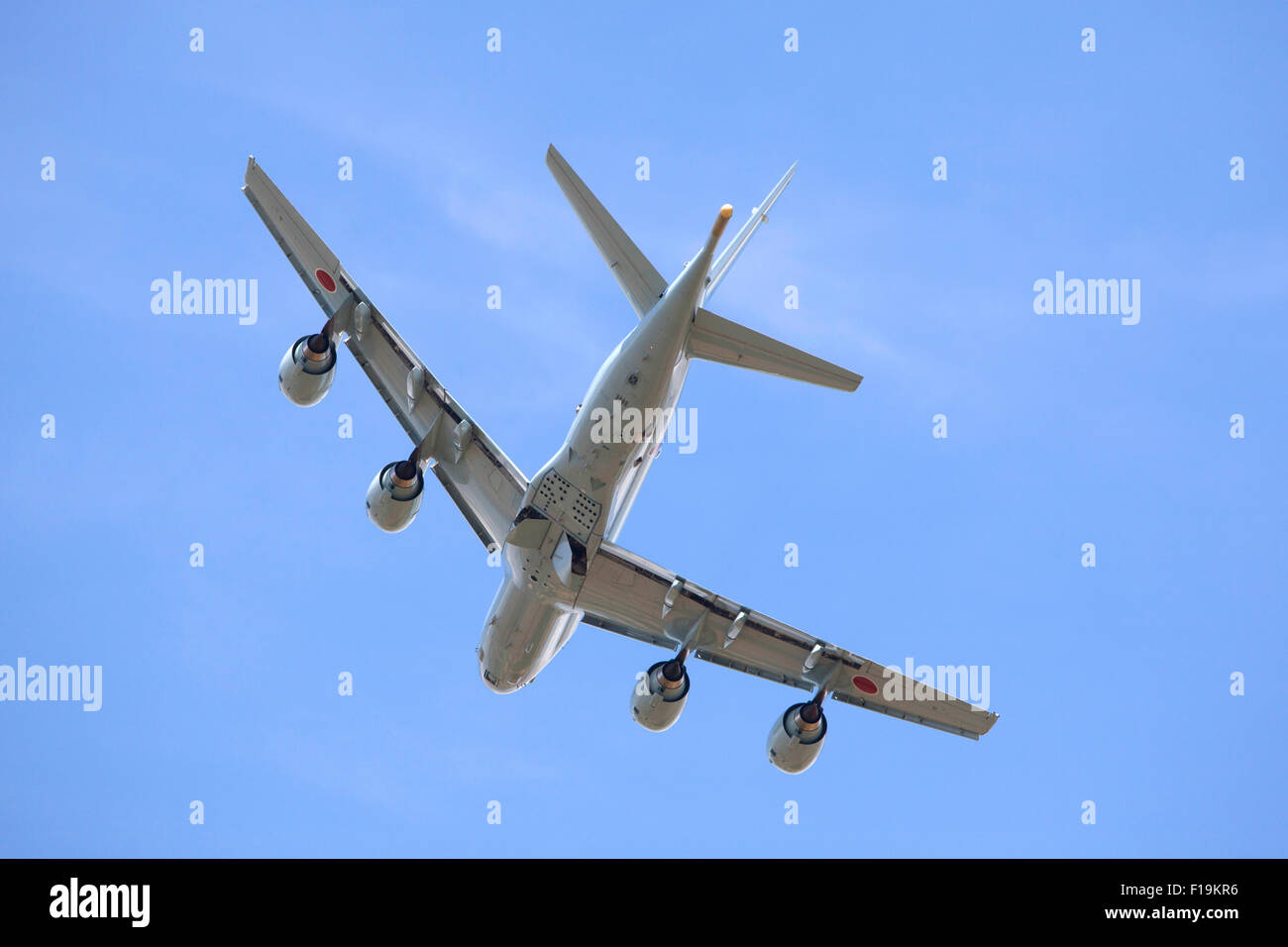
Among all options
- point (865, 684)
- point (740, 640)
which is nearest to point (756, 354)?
point (740, 640)

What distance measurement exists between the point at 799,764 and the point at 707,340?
475 inches

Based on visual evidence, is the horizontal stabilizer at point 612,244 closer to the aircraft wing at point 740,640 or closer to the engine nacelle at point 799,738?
the aircraft wing at point 740,640

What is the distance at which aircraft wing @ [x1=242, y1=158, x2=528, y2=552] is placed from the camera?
3294cm

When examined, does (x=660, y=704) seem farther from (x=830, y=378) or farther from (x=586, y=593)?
(x=830, y=378)

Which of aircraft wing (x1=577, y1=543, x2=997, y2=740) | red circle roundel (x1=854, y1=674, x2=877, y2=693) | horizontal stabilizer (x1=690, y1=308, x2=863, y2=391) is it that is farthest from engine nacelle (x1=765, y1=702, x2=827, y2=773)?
horizontal stabilizer (x1=690, y1=308, x2=863, y2=391)

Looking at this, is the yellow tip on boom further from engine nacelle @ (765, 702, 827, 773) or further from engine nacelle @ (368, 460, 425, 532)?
engine nacelle @ (765, 702, 827, 773)

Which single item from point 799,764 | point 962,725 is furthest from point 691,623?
point 962,725

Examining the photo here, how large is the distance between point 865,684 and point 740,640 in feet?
11.5

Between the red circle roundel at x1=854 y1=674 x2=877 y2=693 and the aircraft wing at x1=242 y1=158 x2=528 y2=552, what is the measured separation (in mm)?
9885

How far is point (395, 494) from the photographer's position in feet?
109

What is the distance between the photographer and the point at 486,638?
1351 inches

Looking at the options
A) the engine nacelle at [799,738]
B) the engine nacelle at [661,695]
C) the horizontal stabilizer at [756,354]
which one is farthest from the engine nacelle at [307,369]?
the engine nacelle at [799,738]

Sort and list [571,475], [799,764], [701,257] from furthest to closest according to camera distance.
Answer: [799,764] < [571,475] < [701,257]

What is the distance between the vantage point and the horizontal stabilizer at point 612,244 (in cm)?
3012
